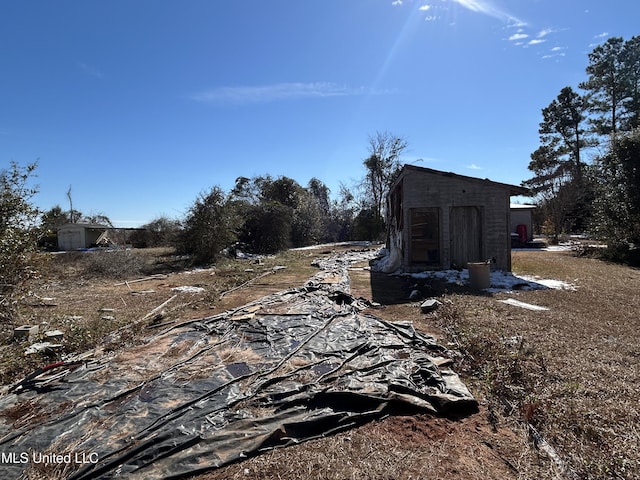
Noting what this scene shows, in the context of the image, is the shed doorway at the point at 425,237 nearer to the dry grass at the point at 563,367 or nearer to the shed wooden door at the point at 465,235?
the shed wooden door at the point at 465,235

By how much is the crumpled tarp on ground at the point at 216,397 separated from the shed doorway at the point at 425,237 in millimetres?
6188

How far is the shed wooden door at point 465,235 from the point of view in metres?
9.98

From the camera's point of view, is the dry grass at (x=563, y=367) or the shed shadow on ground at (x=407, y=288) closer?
the dry grass at (x=563, y=367)

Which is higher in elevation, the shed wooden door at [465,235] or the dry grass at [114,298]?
Result: the shed wooden door at [465,235]

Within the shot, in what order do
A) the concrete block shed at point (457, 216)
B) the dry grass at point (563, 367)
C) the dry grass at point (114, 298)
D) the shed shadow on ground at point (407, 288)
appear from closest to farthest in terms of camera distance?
the dry grass at point (563, 367) < the dry grass at point (114, 298) < the shed shadow on ground at point (407, 288) < the concrete block shed at point (457, 216)

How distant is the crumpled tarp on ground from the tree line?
13.3 metres

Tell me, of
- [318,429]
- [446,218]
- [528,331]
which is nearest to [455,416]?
[318,429]

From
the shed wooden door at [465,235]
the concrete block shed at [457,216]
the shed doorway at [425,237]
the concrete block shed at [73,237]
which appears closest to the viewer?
the concrete block shed at [457,216]

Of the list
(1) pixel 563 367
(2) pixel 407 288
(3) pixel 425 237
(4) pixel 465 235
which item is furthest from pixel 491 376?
(3) pixel 425 237

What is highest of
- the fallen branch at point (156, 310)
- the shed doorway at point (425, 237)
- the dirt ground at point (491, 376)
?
the shed doorway at point (425, 237)

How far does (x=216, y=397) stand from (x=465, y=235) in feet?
29.3

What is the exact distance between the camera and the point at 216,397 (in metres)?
3.00

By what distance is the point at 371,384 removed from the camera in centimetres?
313

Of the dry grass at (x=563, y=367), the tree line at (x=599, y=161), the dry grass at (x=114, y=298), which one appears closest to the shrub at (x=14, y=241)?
the dry grass at (x=114, y=298)
